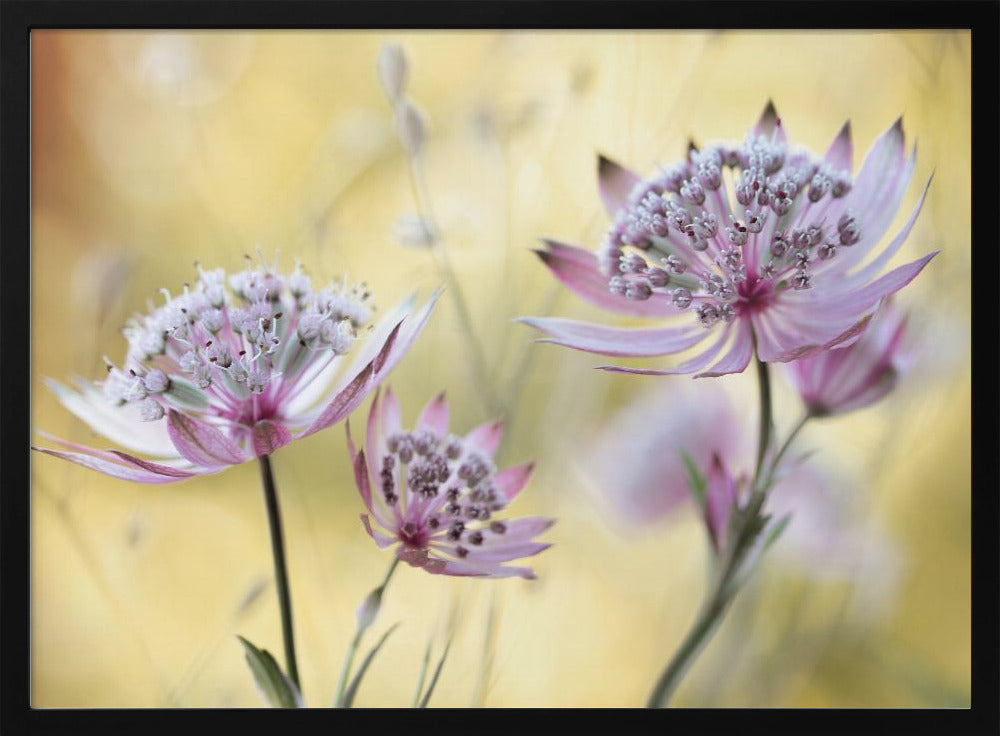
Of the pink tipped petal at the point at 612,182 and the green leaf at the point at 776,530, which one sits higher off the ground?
the pink tipped petal at the point at 612,182

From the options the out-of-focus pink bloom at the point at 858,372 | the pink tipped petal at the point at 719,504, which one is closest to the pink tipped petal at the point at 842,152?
the out-of-focus pink bloom at the point at 858,372

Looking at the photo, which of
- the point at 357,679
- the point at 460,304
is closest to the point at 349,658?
the point at 357,679

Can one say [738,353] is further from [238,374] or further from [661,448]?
[238,374]

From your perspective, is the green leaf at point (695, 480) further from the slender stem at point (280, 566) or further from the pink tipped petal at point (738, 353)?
the slender stem at point (280, 566)

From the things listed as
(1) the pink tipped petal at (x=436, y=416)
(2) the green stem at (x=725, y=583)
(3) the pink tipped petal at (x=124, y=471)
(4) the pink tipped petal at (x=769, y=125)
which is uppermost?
(4) the pink tipped petal at (x=769, y=125)

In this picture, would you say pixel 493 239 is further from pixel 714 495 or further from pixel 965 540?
pixel 965 540

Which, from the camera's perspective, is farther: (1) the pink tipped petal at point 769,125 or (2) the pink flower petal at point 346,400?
(1) the pink tipped petal at point 769,125

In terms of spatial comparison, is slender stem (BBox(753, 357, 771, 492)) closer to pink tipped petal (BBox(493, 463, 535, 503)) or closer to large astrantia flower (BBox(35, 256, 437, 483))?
pink tipped petal (BBox(493, 463, 535, 503))

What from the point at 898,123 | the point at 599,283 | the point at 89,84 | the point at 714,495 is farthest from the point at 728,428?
the point at 89,84
